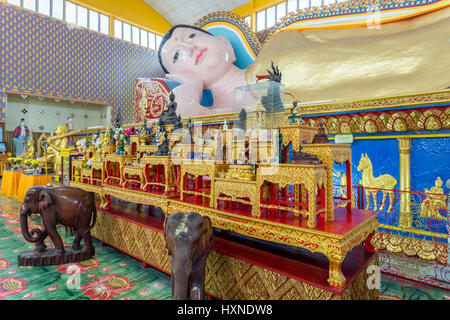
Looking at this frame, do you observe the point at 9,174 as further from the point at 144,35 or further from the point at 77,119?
the point at 144,35

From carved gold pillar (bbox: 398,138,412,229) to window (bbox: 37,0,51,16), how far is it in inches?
440

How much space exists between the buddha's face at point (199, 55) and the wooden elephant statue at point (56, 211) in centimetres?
529

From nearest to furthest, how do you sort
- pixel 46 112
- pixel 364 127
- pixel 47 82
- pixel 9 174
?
pixel 364 127
pixel 9 174
pixel 47 82
pixel 46 112

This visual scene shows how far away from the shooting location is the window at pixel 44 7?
873cm

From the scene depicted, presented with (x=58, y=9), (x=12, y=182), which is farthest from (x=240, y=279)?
(x=58, y=9)

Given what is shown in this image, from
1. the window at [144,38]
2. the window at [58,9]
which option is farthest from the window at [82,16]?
the window at [144,38]

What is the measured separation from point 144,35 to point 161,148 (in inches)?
424

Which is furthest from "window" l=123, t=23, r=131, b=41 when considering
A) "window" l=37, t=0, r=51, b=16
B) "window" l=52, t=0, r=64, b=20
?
"window" l=37, t=0, r=51, b=16


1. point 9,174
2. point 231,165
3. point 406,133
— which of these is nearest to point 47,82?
point 9,174

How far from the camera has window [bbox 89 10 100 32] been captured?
9766 mm

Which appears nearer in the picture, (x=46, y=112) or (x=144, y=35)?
(x=46, y=112)

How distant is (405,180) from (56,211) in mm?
3549

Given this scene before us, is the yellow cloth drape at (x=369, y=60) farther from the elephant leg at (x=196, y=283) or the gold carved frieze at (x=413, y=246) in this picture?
the elephant leg at (x=196, y=283)
